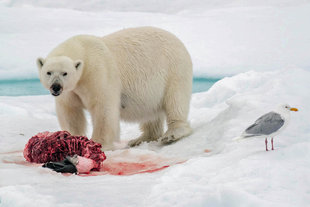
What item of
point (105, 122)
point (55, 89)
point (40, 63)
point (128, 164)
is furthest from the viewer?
point (105, 122)

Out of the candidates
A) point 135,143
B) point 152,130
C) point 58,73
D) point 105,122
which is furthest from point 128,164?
point 152,130

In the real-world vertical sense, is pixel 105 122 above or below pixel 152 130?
above

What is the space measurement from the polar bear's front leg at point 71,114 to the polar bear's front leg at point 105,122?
285 millimetres

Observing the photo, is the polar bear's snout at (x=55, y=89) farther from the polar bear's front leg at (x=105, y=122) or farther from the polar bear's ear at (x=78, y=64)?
the polar bear's front leg at (x=105, y=122)

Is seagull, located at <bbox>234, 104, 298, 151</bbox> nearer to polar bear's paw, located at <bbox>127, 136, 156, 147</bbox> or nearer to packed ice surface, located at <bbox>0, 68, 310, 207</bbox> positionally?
packed ice surface, located at <bbox>0, 68, 310, 207</bbox>

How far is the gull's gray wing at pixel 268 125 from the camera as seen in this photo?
265cm

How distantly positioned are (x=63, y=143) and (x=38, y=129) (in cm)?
216

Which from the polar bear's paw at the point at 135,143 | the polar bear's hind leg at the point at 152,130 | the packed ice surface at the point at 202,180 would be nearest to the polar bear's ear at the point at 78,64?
the packed ice surface at the point at 202,180

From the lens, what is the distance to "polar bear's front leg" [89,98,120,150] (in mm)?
4254

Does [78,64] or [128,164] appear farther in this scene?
[78,64]

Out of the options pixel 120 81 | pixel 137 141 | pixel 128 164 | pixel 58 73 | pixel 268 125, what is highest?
pixel 58 73

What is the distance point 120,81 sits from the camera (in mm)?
4543

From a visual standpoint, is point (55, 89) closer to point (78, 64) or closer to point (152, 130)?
point (78, 64)

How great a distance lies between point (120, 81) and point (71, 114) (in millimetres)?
663
